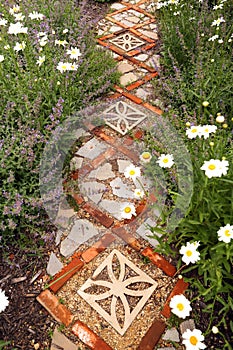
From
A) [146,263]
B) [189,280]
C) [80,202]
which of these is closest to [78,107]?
[80,202]

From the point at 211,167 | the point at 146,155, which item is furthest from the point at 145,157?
the point at 211,167

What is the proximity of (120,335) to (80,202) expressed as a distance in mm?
1064

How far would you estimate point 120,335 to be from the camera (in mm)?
2211

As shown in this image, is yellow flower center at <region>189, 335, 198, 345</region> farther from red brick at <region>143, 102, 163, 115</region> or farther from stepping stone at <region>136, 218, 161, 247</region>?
red brick at <region>143, 102, 163, 115</region>

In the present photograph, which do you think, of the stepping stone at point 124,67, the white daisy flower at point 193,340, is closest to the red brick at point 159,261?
the white daisy flower at point 193,340

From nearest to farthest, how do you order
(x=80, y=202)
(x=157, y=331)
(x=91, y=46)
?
1. (x=157, y=331)
2. (x=80, y=202)
3. (x=91, y=46)

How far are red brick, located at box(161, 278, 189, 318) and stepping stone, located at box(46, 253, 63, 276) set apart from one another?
76 cm

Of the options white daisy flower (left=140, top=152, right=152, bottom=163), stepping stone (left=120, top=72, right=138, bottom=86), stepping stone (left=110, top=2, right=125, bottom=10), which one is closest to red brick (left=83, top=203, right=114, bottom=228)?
white daisy flower (left=140, top=152, right=152, bottom=163)

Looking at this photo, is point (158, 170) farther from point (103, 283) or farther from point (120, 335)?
point (120, 335)

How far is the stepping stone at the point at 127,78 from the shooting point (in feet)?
12.9

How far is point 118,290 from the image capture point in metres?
2.40

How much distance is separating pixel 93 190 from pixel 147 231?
1.92ft

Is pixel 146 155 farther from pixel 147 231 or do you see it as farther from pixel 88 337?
pixel 88 337

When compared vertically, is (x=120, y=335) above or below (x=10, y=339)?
above
